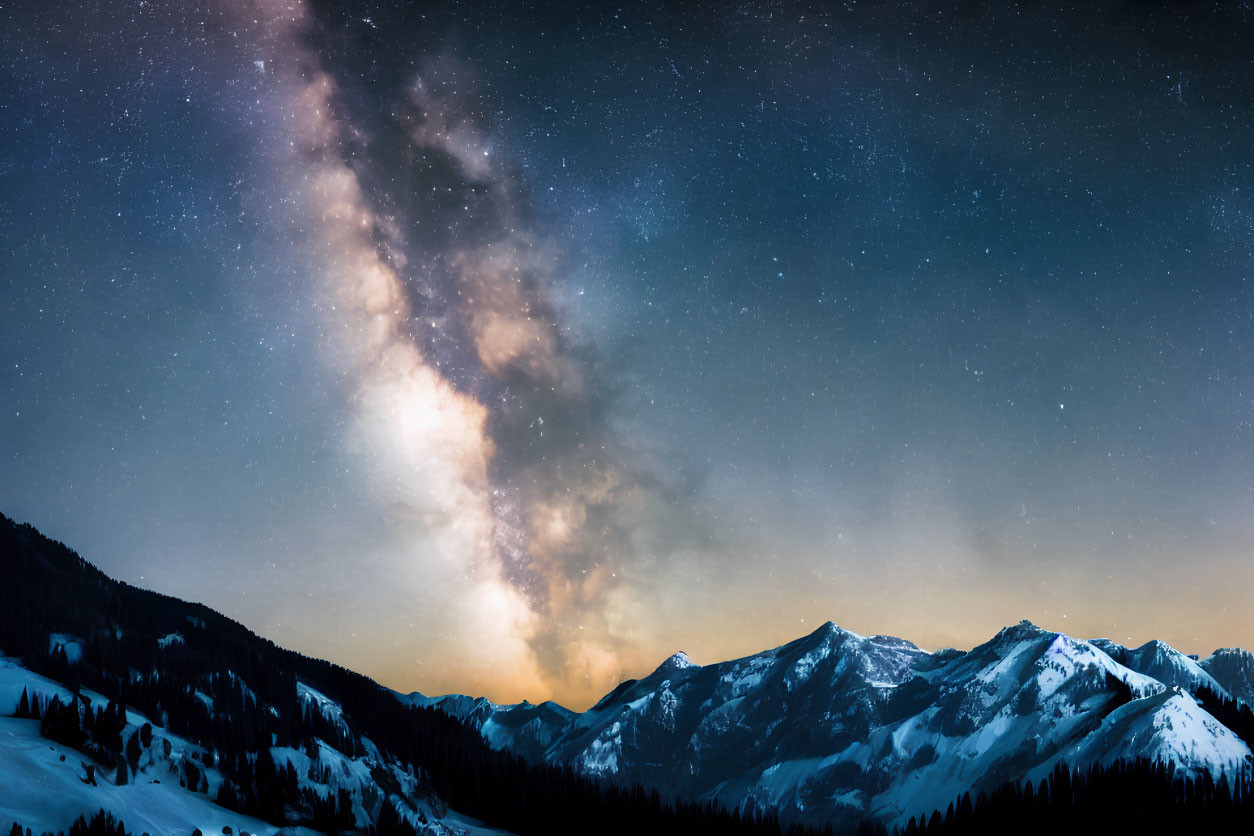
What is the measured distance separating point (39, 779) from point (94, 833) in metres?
21.3

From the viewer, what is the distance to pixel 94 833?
609 feet

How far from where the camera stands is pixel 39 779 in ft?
646
